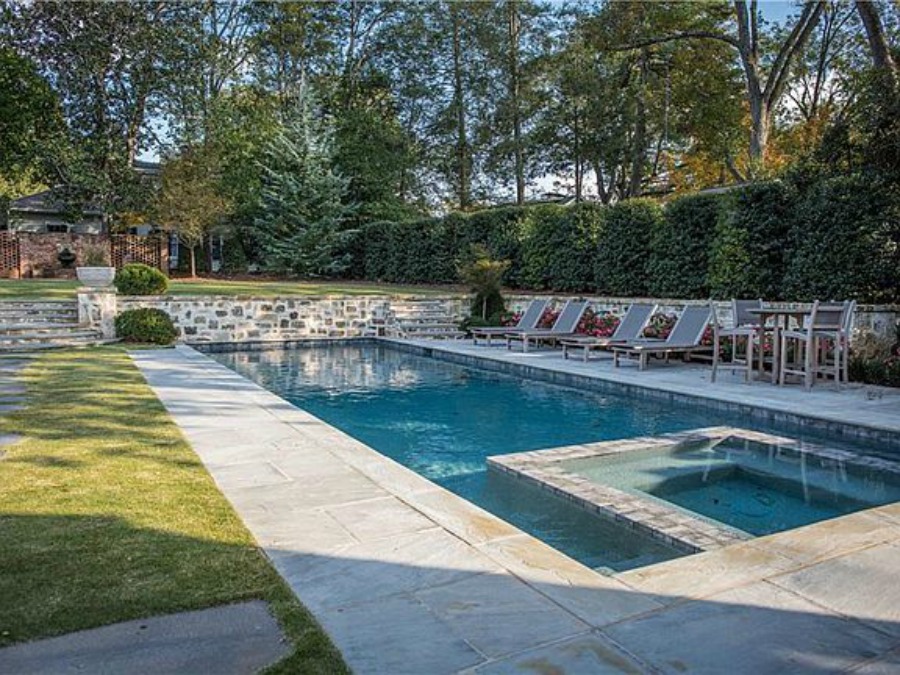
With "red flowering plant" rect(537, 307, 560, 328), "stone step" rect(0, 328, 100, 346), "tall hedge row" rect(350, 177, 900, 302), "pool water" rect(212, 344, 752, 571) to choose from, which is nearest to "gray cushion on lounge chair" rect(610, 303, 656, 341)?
"tall hedge row" rect(350, 177, 900, 302)

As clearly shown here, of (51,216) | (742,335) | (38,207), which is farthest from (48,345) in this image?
(51,216)

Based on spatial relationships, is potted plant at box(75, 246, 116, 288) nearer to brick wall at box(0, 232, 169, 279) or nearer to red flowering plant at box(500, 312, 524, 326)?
red flowering plant at box(500, 312, 524, 326)

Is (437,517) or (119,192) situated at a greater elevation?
(119,192)

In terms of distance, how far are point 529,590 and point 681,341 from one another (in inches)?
318

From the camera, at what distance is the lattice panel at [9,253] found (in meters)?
22.3

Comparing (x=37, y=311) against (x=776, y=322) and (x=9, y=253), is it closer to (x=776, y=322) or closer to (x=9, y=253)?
(x=9, y=253)

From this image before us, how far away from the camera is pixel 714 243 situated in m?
11.6

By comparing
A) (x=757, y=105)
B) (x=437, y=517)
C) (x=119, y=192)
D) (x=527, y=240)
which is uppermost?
(x=757, y=105)

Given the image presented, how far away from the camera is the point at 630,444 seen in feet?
19.0

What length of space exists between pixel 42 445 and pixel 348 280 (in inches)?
758

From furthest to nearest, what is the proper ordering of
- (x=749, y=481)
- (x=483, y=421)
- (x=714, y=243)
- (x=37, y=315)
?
(x=37, y=315) < (x=714, y=243) < (x=483, y=421) < (x=749, y=481)

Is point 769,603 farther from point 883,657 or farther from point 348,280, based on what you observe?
point 348,280

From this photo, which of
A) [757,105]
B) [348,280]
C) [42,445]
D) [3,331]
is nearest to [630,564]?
[42,445]

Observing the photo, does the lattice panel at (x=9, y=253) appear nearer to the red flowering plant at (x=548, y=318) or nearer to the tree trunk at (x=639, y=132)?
the red flowering plant at (x=548, y=318)
